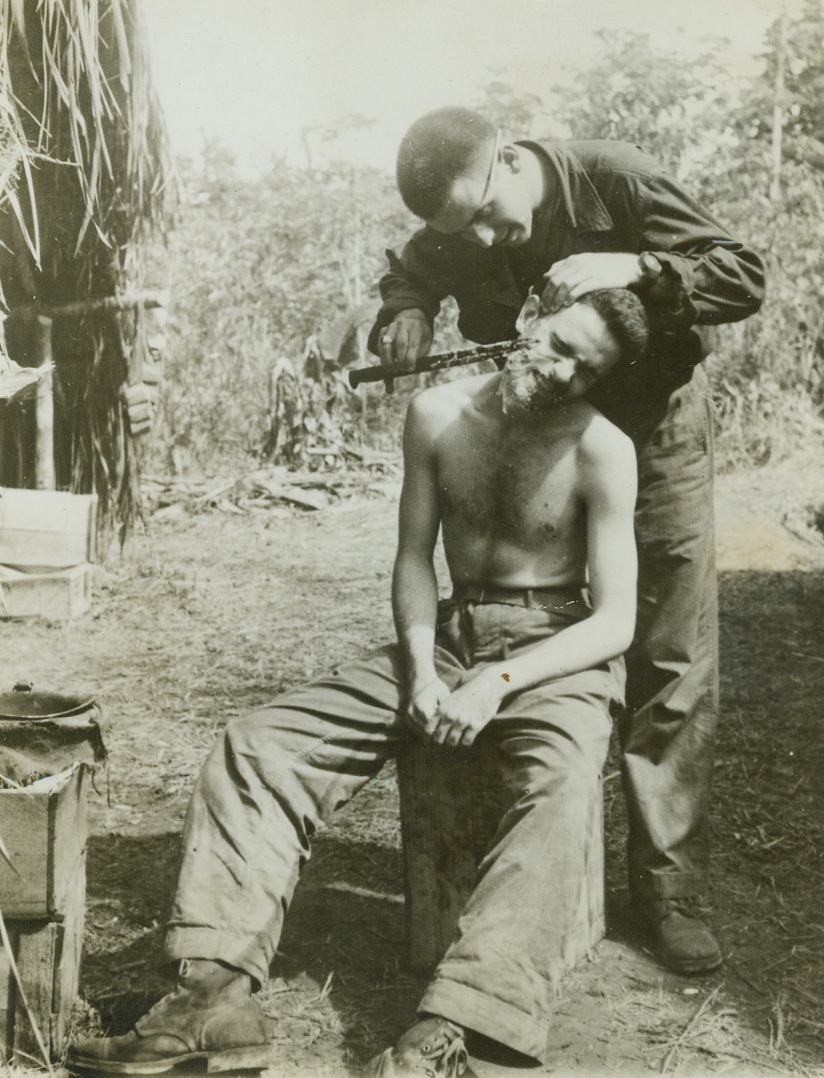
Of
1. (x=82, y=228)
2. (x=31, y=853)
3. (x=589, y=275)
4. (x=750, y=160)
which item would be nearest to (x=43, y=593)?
(x=82, y=228)

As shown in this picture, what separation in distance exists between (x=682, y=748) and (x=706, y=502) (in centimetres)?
62

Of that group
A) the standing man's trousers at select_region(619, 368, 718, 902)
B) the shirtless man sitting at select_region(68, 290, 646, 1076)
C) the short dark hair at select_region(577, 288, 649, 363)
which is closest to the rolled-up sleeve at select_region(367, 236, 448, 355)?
the shirtless man sitting at select_region(68, 290, 646, 1076)

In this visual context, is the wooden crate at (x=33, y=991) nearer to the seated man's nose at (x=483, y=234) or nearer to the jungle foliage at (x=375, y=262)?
the seated man's nose at (x=483, y=234)

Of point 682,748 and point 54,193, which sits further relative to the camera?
point 54,193

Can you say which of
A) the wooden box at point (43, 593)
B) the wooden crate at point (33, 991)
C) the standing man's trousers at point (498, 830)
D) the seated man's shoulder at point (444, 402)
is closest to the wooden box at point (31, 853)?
the wooden crate at point (33, 991)

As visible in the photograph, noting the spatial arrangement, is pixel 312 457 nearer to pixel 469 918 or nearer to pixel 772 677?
pixel 772 677

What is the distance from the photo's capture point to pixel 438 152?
2.42 m

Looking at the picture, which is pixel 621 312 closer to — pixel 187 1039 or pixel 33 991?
pixel 187 1039

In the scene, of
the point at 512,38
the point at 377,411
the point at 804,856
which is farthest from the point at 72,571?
the point at 804,856

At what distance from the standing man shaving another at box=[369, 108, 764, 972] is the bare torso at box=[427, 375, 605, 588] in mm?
272

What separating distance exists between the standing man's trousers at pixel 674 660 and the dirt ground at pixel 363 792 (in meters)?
0.26

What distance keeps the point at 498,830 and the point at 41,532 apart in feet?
10.2

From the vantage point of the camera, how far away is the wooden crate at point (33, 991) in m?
2.02

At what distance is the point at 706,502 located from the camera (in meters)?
2.62
